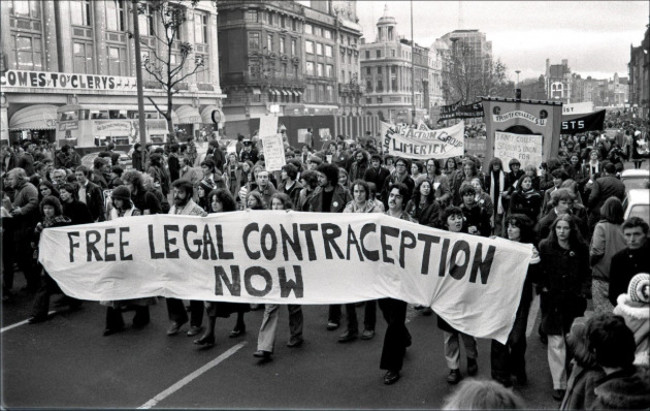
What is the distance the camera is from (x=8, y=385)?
19.9ft

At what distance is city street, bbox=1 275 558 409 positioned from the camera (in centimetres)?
557

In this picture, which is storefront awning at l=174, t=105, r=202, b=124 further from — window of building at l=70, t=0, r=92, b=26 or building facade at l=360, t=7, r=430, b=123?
building facade at l=360, t=7, r=430, b=123

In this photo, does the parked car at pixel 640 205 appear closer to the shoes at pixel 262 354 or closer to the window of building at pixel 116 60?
the shoes at pixel 262 354

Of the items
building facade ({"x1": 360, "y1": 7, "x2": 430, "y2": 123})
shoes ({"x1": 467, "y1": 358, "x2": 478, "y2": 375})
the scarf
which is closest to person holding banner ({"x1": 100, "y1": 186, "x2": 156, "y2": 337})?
shoes ({"x1": 467, "y1": 358, "x2": 478, "y2": 375})

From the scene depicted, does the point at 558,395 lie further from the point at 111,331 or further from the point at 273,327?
the point at 111,331

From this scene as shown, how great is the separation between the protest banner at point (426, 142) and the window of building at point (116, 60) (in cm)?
3548

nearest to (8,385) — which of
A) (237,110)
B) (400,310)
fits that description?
(400,310)

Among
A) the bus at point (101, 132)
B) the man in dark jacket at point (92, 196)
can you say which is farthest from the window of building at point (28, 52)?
the man in dark jacket at point (92, 196)

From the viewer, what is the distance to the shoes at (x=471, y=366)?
6.06 metres

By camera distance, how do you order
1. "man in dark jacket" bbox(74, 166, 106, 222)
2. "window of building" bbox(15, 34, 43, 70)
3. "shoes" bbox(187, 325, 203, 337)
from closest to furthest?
"shoes" bbox(187, 325, 203, 337) < "man in dark jacket" bbox(74, 166, 106, 222) < "window of building" bbox(15, 34, 43, 70)

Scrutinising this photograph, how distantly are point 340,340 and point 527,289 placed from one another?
215 centimetres

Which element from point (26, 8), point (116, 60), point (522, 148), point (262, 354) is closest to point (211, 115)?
point (116, 60)

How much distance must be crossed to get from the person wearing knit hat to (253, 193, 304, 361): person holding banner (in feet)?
10.9

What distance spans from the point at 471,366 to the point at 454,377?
29 cm
